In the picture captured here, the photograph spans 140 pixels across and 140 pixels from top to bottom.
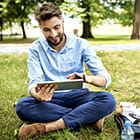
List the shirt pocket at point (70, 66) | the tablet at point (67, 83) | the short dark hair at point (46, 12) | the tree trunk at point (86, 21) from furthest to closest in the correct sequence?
the tree trunk at point (86, 21) → the shirt pocket at point (70, 66) → the short dark hair at point (46, 12) → the tablet at point (67, 83)

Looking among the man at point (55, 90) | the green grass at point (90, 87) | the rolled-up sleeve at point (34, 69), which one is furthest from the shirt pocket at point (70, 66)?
the green grass at point (90, 87)

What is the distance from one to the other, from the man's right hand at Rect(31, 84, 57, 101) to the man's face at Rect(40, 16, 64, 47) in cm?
53

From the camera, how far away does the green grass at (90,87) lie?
9.46ft

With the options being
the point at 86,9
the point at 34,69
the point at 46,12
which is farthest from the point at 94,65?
the point at 86,9

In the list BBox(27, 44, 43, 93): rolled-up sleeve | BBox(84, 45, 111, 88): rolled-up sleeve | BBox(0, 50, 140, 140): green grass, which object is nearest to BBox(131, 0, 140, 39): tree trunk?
BBox(0, 50, 140, 140): green grass

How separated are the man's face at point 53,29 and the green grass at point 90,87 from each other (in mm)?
903

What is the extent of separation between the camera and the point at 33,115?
9.48ft

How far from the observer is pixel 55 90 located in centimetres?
274

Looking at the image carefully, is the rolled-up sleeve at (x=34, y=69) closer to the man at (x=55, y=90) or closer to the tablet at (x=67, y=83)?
the man at (x=55, y=90)

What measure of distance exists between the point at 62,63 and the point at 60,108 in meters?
0.45

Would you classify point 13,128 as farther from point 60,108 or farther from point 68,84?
point 68,84

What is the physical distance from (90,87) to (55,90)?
2.38 metres

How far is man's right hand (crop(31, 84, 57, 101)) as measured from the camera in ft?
8.48

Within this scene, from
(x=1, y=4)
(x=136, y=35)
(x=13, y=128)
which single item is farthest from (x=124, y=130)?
(x=1, y=4)
